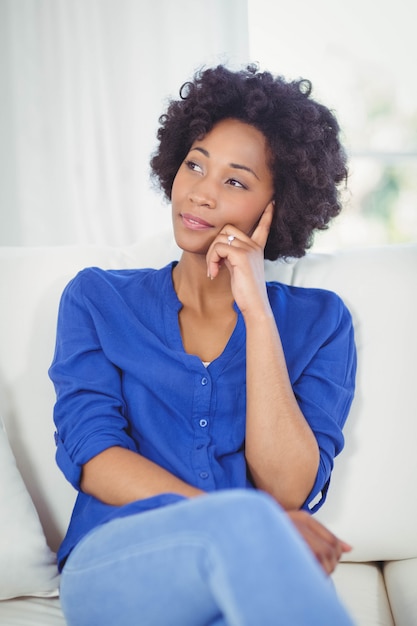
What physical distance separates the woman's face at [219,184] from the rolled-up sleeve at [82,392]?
27 cm

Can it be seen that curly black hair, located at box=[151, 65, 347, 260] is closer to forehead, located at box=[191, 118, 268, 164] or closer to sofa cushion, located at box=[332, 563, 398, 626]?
forehead, located at box=[191, 118, 268, 164]

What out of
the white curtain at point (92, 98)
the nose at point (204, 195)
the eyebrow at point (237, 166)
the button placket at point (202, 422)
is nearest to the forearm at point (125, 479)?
the button placket at point (202, 422)

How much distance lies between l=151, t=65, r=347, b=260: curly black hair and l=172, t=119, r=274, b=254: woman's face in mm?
40

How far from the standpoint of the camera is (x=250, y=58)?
2.69 metres

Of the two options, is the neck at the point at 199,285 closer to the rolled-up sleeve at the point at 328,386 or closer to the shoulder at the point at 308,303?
the shoulder at the point at 308,303

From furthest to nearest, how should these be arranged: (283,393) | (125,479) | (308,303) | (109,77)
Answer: (109,77), (308,303), (283,393), (125,479)

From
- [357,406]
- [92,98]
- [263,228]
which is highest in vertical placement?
[92,98]

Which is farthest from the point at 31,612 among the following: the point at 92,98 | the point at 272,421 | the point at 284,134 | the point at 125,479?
the point at 92,98

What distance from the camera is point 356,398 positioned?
1800mm

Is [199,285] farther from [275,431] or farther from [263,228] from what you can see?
[275,431]

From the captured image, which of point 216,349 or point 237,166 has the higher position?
point 237,166

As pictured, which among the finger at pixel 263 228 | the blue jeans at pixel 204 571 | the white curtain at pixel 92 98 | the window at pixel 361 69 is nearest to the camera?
the blue jeans at pixel 204 571

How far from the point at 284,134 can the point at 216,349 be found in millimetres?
501

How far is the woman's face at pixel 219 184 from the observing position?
5.34ft
